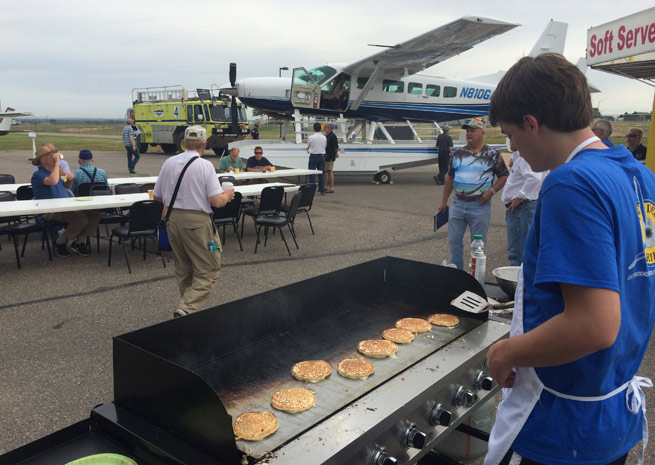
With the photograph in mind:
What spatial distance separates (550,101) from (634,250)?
1.45 ft

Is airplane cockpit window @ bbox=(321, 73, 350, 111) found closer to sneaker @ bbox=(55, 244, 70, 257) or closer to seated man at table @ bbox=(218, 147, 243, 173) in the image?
seated man at table @ bbox=(218, 147, 243, 173)

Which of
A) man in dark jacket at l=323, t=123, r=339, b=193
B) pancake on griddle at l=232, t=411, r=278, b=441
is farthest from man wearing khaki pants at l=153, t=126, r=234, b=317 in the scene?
man in dark jacket at l=323, t=123, r=339, b=193

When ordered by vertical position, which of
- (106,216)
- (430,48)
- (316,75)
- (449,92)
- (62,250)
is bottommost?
(62,250)

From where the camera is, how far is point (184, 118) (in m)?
26.5

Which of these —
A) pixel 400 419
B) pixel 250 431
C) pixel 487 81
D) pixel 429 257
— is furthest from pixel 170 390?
pixel 487 81

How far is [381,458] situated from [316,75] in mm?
16544

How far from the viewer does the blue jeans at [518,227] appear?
18.5 feet

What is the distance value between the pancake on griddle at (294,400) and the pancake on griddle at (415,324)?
0.87 metres

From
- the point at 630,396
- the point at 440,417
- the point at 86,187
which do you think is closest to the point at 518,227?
the point at 440,417

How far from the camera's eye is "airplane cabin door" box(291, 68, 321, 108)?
1678cm

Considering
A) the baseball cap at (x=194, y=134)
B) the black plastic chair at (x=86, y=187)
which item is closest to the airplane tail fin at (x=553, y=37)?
the black plastic chair at (x=86, y=187)

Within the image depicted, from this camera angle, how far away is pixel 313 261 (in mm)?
7570

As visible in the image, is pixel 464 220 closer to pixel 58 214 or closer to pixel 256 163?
pixel 58 214

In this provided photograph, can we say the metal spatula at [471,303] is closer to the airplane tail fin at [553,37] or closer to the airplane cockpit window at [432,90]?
the airplane cockpit window at [432,90]
